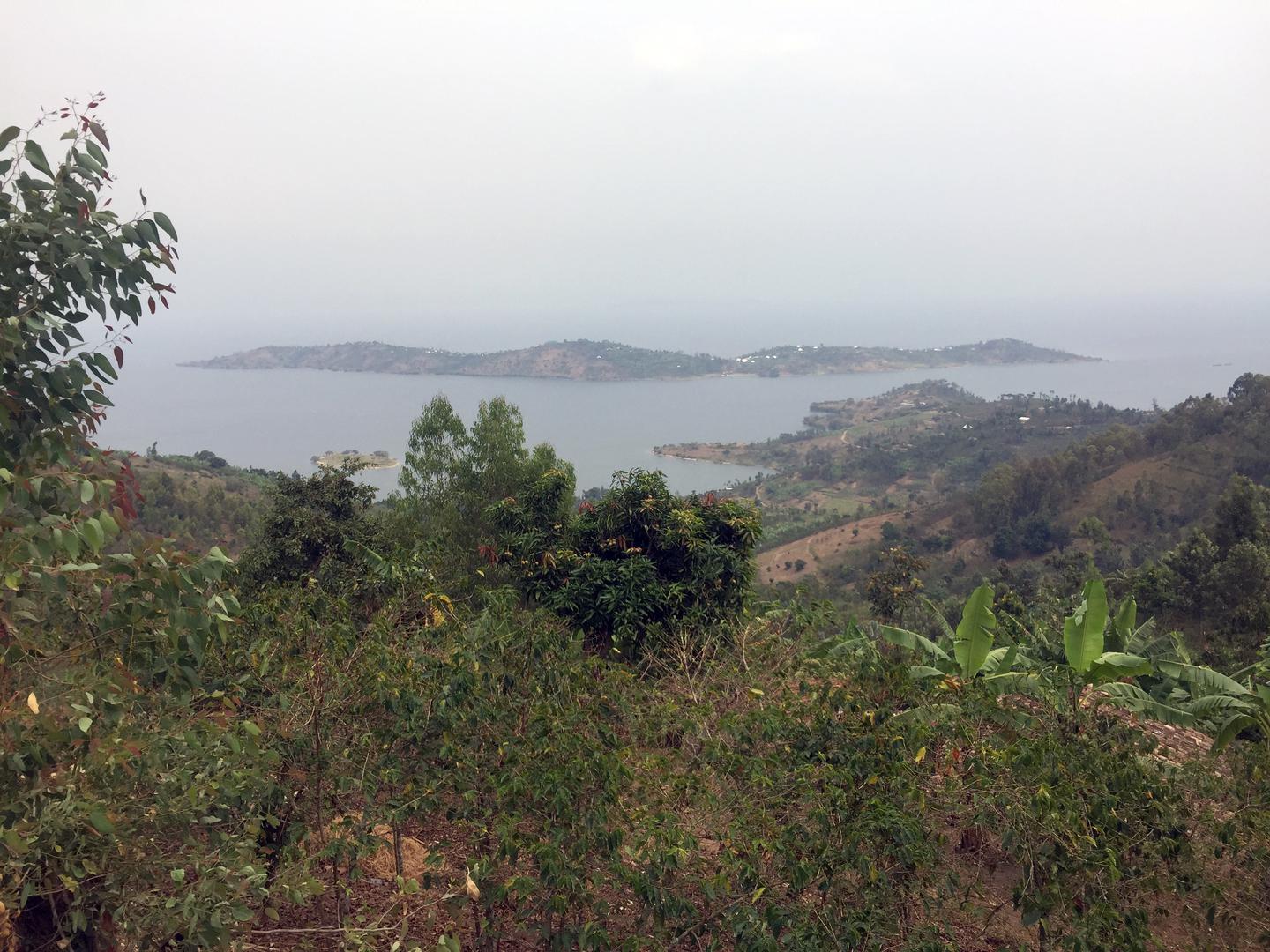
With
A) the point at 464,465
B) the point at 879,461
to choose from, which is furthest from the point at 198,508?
the point at 879,461

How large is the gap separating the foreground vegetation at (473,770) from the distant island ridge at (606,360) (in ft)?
Answer: 478

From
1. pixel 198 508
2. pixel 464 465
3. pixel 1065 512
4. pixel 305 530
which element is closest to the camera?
pixel 305 530

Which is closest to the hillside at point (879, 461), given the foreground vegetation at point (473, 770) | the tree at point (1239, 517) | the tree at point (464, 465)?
the tree at point (1239, 517)

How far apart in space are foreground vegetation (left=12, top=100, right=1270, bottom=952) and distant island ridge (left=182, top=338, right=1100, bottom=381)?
146m

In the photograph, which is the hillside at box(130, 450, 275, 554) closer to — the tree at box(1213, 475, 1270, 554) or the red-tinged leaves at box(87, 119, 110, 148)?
the red-tinged leaves at box(87, 119, 110, 148)

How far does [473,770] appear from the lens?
3434 mm

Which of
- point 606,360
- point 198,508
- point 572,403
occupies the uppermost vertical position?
point 606,360

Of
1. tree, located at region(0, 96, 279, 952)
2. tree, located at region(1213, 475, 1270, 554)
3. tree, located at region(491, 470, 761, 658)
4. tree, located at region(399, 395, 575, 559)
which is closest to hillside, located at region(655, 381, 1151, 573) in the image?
tree, located at region(1213, 475, 1270, 554)

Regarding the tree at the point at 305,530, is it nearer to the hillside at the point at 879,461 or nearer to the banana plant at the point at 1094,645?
the banana plant at the point at 1094,645

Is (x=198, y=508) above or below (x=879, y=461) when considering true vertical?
above

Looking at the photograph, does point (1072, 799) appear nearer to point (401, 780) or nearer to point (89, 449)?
point (401, 780)

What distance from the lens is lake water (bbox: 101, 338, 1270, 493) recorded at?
9906 centimetres

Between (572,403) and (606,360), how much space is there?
2298cm

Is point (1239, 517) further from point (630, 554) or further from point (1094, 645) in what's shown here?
point (630, 554)
